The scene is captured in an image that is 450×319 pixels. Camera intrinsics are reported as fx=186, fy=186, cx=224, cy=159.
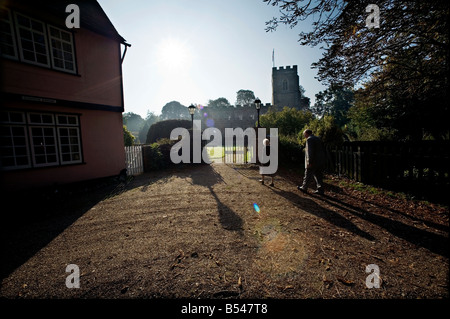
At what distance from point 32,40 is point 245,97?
91712 mm

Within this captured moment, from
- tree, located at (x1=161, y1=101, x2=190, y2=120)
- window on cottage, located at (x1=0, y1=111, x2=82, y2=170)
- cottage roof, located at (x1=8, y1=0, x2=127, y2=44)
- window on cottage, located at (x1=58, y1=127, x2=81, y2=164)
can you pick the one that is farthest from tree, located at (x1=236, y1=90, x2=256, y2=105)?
window on cottage, located at (x1=0, y1=111, x2=82, y2=170)

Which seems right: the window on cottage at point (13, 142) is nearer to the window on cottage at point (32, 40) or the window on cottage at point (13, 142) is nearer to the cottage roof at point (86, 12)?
the window on cottage at point (32, 40)

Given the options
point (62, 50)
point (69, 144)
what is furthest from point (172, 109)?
point (69, 144)

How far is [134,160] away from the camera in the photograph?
10.2m

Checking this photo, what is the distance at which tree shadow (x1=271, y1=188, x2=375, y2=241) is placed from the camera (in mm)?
3650

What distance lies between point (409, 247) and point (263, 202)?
3066mm

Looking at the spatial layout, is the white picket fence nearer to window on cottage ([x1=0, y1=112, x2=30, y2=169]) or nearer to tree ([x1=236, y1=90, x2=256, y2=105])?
window on cottage ([x1=0, y1=112, x2=30, y2=169])

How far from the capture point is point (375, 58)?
16.5ft

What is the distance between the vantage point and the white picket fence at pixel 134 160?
9.92 meters

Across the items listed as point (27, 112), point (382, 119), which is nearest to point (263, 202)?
point (27, 112)

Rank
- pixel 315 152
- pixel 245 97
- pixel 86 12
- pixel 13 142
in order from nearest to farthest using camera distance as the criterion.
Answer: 1. pixel 315 152
2. pixel 13 142
3. pixel 86 12
4. pixel 245 97

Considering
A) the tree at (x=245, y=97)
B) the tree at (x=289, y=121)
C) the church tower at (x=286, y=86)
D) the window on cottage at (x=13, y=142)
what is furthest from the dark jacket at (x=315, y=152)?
the tree at (x=245, y=97)

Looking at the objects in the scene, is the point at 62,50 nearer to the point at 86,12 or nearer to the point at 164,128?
the point at 86,12
